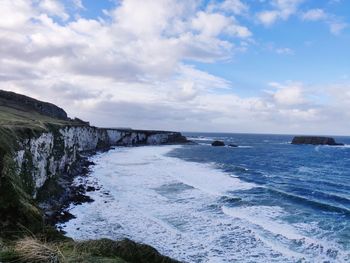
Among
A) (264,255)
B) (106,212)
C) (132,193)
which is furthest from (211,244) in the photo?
(132,193)

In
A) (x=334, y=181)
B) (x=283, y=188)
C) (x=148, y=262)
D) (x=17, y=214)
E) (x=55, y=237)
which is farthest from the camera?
(x=334, y=181)

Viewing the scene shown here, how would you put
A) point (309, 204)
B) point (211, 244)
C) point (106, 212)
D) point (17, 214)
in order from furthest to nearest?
point (309, 204) → point (106, 212) → point (211, 244) → point (17, 214)

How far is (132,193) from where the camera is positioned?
4066 centimetres

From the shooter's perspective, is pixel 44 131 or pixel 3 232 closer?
pixel 3 232

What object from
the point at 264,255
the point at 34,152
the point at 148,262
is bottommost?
the point at 264,255

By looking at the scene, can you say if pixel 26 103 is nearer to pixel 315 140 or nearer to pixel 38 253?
pixel 38 253

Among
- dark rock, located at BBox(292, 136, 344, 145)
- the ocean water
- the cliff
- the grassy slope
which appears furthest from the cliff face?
dark rock, located at BBox(292, 136, 344, 145)

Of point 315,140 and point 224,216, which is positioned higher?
point 315,140

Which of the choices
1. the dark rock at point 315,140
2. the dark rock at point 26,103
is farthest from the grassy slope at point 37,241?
the dark rock at point 315,140

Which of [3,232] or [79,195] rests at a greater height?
[3,232]

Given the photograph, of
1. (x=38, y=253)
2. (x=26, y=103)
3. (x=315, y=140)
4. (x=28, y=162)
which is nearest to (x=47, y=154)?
(x=28, y=162)

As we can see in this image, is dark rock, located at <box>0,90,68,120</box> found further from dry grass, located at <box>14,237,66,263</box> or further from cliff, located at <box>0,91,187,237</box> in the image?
dry grass, located at <box>14,237,66,263</box>

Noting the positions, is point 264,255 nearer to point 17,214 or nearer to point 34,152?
point 17,214

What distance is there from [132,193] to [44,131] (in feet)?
37.5
